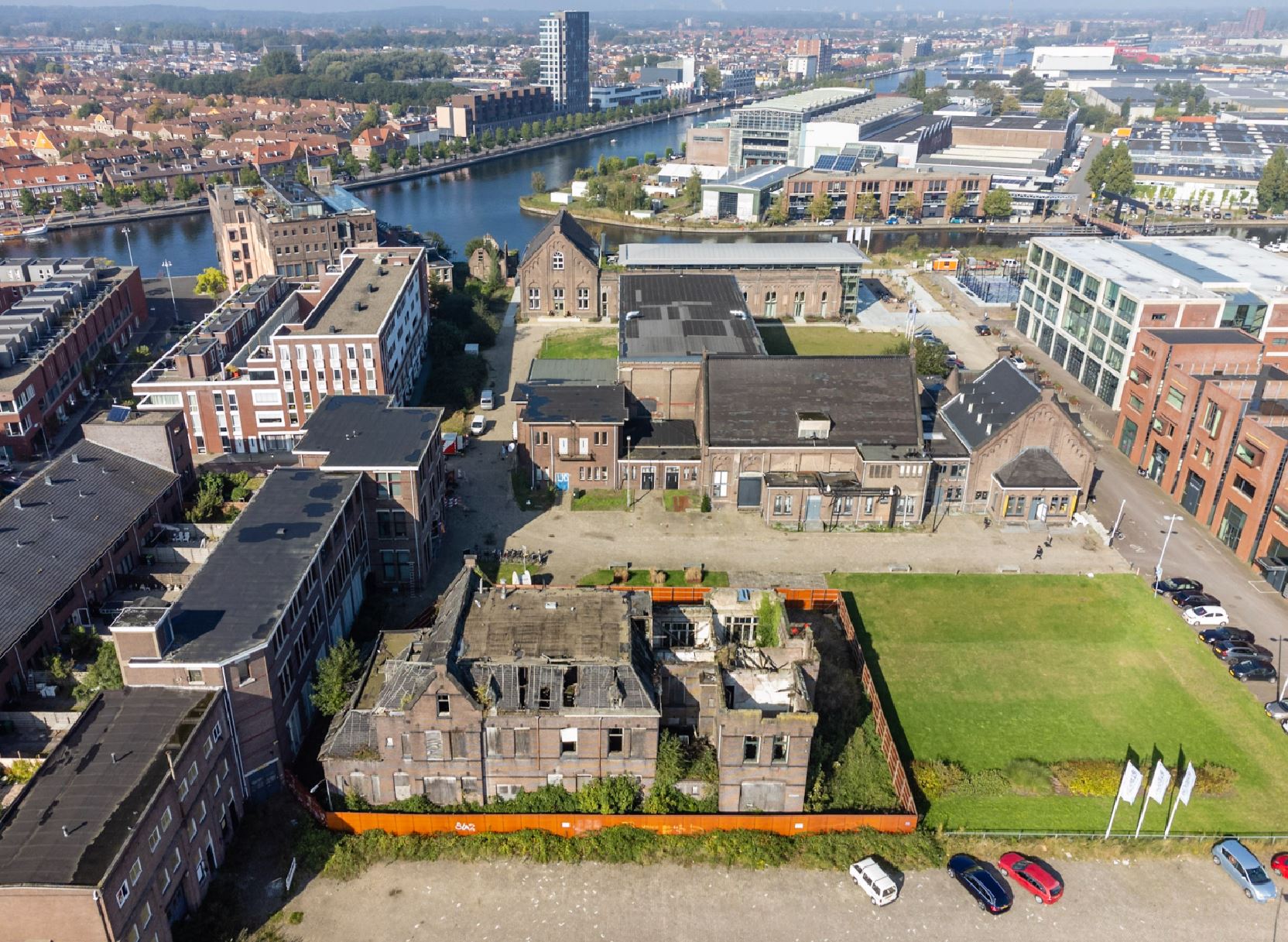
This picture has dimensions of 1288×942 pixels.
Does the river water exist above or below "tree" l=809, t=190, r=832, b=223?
below

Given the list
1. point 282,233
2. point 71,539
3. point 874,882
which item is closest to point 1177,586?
point 874,882

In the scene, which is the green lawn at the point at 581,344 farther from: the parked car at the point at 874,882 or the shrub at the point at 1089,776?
the parked car at the point at 874,882

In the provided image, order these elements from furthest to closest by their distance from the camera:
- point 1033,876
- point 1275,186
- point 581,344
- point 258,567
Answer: point 1275,186 → point 581,344 → point 258,567 → point 1033,876

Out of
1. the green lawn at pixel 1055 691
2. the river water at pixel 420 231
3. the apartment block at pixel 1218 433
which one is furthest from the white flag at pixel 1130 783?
the river water at pixel 420 231

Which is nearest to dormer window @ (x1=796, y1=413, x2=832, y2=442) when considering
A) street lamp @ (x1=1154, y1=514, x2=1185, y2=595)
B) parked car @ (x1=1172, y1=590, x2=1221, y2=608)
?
street lamp @ (x1=1154, y1=514, x2=1185, y2=595)

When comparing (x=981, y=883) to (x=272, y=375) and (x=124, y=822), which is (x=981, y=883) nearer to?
(x=124, y=822)

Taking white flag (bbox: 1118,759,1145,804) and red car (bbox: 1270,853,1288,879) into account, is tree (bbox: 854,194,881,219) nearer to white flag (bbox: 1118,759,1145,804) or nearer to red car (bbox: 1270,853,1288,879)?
white flag (bbox: 1118,759,1145,804)

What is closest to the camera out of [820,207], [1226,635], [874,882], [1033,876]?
[874,882]
